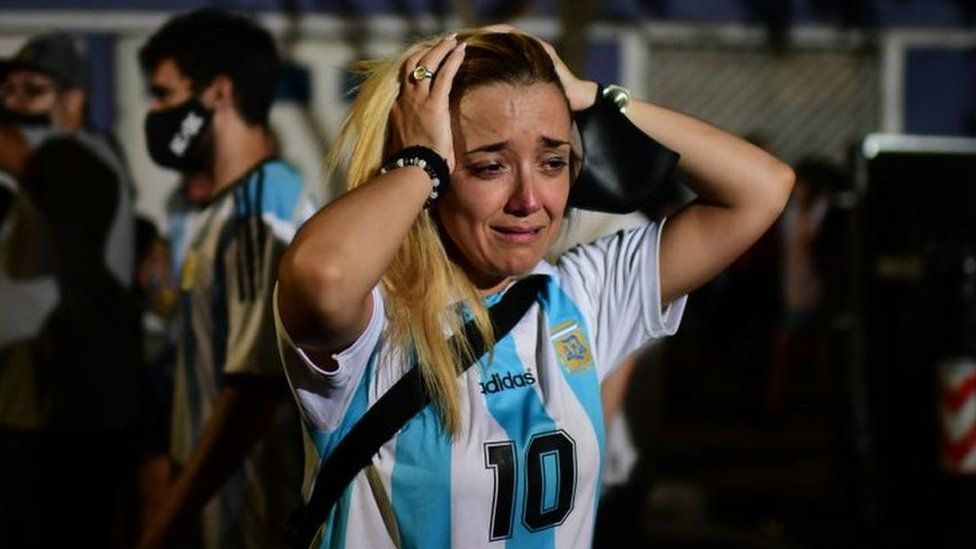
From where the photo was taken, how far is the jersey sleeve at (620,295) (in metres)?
3.27

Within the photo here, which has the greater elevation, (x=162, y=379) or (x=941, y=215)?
(x=941, y=215)

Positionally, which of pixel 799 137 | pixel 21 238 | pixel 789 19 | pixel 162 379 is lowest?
pixel 162 379

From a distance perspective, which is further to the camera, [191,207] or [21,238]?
[191,207]

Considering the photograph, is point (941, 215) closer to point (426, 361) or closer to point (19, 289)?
point (19, 289)

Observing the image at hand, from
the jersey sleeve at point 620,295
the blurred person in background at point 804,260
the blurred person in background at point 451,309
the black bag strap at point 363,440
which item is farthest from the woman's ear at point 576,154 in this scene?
the blurred person in background at point 804,260

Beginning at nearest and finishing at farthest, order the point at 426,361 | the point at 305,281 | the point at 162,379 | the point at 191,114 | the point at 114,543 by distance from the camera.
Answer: the point at 305,281 < the point at 426,361 < the point at 191,114 < the point at 114,543 < the point at 162,379

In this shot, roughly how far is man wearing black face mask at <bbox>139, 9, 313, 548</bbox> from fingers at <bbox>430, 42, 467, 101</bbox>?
→ 1105 millimetres

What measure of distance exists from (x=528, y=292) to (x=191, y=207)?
4.90 m

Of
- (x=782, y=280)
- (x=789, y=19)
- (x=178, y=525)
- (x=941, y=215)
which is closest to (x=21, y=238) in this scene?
(x=178, y=525)

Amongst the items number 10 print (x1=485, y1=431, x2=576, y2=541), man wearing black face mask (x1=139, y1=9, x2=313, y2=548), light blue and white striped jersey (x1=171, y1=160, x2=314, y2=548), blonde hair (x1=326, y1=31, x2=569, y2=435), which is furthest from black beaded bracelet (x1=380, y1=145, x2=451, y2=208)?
light blue and white striped jersey (x1=171, y1=160, x2=314, y2=548)

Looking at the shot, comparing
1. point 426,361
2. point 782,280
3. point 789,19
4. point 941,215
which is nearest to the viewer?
point 426,361

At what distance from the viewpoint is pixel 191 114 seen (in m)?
4.40

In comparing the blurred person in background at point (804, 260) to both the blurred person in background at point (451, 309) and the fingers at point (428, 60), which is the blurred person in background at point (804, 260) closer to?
the blurred person in background at point (451, 309)

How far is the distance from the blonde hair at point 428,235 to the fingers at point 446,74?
0.17 ft
